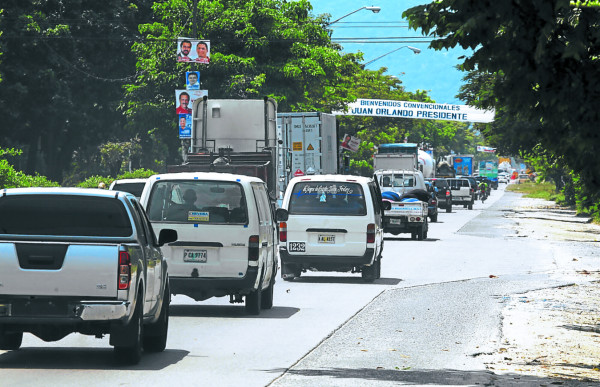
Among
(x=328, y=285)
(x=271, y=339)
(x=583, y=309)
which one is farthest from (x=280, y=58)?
(x=271, y=339)

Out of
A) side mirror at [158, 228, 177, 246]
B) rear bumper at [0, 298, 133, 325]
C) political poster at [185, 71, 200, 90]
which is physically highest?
political poster at [185, 71, 200, 90]

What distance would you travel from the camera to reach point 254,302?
1602cm

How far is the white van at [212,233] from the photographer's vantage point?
1545 centimetres

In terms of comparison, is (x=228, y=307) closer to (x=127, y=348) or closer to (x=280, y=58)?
(x=127, y=348)

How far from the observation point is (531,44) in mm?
10117

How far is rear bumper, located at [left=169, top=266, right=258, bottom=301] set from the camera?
15438 mm

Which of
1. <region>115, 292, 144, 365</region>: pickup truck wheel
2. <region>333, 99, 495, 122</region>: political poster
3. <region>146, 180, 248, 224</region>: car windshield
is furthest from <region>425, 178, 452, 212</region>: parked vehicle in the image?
<region>115, 292, 144, 365</region>: pickup truck wheel

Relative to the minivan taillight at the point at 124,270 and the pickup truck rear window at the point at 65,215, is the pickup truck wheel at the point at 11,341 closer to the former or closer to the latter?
the pickup truck rear window at the point at 65,215

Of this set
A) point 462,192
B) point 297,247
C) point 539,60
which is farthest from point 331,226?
point 462,192

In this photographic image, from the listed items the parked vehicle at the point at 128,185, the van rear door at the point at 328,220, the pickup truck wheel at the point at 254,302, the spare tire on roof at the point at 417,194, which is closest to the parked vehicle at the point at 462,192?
the spare tire on roof at the point at 417,194

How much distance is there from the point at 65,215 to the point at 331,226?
1060 cm

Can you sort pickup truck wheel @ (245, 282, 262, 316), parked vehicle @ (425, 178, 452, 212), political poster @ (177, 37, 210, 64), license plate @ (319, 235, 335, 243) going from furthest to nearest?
parked vehicle @ (425, 178, 452, 212)
political poster @ (177, 37, 210, 64)
license plate @ (319, 235, 335, 243)
pickup truck wheel @ (245, 282, 262, 316)

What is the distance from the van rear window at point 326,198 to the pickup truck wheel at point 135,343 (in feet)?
34.9

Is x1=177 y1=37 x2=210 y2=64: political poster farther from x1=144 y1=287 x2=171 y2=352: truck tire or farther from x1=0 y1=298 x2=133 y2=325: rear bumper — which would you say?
x1=0 y1=298 x2=133 y2=325: rear bumper
